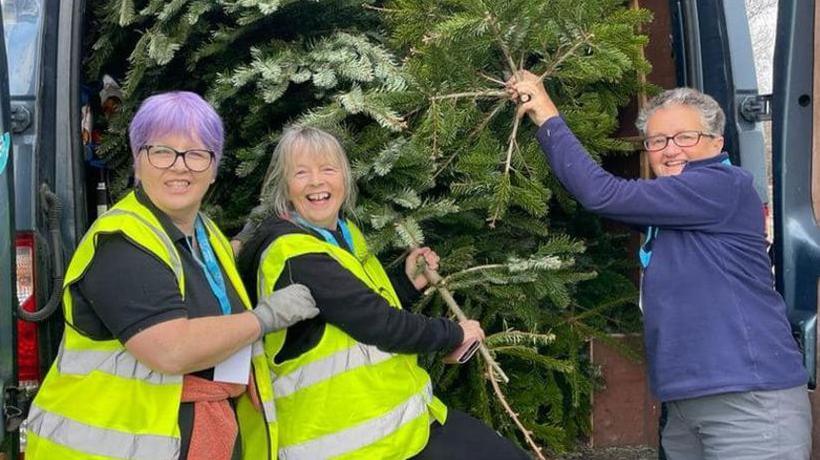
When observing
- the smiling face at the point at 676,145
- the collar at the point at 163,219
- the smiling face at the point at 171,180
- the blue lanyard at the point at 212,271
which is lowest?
the blue lanyard at the point at 212,271

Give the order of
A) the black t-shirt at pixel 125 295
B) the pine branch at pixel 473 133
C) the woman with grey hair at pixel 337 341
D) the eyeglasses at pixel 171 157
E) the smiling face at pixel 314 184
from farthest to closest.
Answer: the pine branch at pixel 473 133
the smiling face at pixel 314 184
the woman with grey hair at pixel 337 341
the eyeglasses at pixel 171 157
the black t-shirt at pixel 125 295

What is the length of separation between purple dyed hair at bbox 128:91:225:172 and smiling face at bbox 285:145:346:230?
333 millimetres

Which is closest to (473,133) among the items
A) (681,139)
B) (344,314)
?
(681,139)

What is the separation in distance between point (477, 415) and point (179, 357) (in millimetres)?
1341

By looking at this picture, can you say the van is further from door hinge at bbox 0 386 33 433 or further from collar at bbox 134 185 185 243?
collar at bbox 134 185 185 243

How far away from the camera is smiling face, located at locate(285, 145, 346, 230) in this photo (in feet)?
7.73

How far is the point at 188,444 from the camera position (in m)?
1.92

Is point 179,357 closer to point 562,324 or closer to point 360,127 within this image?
point 360,127

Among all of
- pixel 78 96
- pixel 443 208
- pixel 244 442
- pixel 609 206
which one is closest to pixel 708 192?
pixel 609 206

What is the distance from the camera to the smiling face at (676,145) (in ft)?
7.63

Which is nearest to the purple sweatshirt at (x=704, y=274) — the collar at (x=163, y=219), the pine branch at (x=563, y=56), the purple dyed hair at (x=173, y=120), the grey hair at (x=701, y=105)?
the grey hair at (x=701, y=105)

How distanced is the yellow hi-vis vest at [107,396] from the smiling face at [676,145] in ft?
4.70

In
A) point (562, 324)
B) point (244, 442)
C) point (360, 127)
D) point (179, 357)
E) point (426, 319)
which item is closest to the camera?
point (179, 357)

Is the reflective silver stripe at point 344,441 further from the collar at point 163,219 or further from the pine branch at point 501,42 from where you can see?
the pine branch at point 501,42
